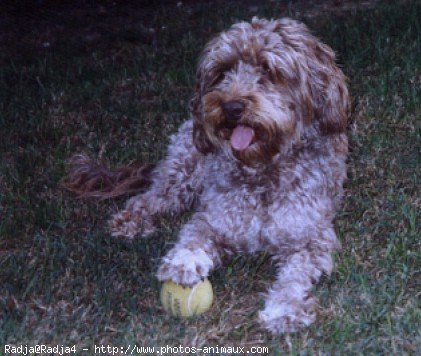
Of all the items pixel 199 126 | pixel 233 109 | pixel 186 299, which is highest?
pixel 233 109

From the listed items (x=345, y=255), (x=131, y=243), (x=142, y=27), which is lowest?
(x=142, y=27)

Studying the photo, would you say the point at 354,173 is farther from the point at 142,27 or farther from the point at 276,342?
the point at 142,27

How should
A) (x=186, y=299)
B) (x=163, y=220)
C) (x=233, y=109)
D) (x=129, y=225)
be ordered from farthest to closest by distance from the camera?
(x=163, y=220)
(x=129, y=225)
(x=233, y=109)
(x=186, y=299)

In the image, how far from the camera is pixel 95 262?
4758 millimetres

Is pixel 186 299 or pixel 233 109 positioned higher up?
pixel 233 109

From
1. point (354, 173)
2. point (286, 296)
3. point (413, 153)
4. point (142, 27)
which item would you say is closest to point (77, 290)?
point (286, 296)

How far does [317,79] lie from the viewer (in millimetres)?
4637

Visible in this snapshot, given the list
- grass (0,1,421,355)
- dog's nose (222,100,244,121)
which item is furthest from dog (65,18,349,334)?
grass (0,1,421,355)

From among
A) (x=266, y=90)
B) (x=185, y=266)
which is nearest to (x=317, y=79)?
(x=266, y=90)

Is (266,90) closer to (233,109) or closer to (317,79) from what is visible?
(233,109)

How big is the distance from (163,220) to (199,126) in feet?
2.62

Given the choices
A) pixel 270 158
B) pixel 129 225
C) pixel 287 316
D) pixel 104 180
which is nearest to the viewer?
pixel 287 316

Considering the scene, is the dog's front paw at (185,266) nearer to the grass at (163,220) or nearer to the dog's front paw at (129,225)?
the grass at (163,220)

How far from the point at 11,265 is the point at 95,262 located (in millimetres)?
488
